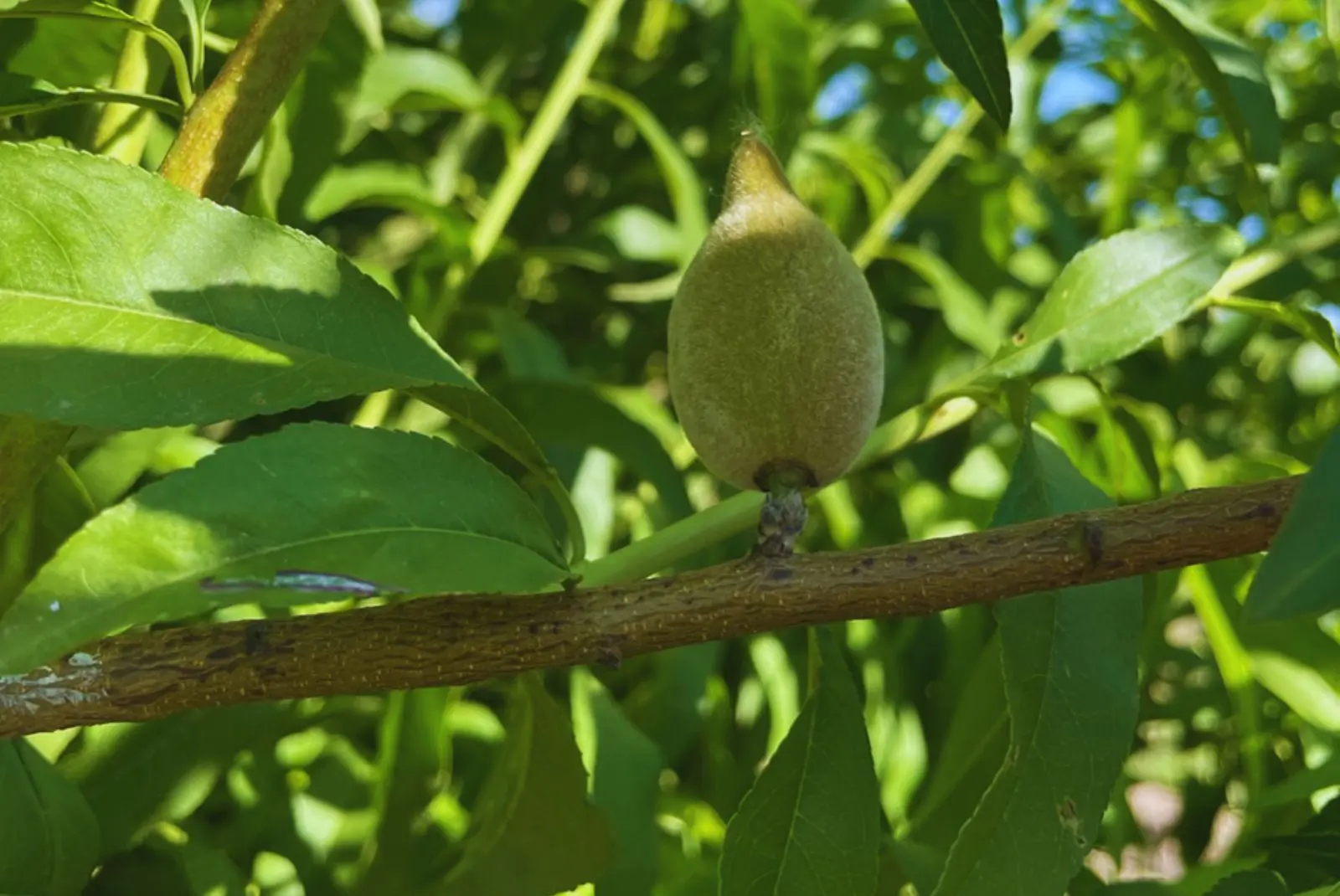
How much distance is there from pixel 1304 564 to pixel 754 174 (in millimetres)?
A: 199

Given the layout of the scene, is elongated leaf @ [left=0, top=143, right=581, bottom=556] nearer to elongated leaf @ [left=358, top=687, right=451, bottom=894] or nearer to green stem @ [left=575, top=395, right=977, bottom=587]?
green stem @ [left=575, top=395, right=977, bottom=587]

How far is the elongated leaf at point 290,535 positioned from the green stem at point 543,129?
0.36m

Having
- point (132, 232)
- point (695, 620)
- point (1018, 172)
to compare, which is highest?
point (132, 232)

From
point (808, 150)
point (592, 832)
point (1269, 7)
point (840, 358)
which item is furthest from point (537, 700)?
point (1269, 7)

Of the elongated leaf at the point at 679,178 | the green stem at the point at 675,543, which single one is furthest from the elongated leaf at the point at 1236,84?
the elongated leaf at the point at 679,178

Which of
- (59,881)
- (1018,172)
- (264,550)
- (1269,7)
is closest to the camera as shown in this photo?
(264,550)

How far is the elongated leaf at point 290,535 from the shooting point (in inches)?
9.6

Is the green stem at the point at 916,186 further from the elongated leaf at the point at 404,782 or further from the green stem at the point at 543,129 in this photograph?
the elongated leaf at the point at 404,782

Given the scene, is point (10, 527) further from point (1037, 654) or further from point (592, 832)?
point (1037, 654)

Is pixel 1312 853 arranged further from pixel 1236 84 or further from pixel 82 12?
pixel 82 12

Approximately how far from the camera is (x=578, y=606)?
1.06 ft

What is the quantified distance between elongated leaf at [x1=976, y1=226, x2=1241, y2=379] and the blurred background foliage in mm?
52

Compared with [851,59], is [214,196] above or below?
above

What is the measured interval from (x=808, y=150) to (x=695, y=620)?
54cm
